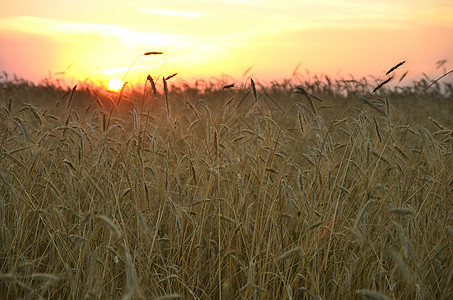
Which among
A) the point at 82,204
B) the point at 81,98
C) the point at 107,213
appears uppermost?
the point at 107,213

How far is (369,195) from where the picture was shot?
2.60 m

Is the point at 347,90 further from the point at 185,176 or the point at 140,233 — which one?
the point at 140,233

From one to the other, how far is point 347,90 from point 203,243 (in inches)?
249

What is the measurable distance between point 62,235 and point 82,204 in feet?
1.76

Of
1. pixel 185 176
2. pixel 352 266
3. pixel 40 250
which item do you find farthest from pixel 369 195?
pixel 40 250

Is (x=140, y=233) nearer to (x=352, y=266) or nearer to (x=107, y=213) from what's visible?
(x=107, y=213)

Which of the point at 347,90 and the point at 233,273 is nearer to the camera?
the point at 233,273

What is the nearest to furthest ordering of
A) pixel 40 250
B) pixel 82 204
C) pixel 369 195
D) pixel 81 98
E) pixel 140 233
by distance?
1. pixel 140 233
2. pixel 369 195
3. pixel 40 250
4. pixel 82 204
5. pixel 81 98

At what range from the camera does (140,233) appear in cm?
225

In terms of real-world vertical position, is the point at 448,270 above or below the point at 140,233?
below

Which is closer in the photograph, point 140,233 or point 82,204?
point 140,233

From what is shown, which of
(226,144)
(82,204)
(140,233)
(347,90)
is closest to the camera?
(140,233)

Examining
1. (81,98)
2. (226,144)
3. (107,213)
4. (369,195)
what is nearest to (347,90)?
(81,98)

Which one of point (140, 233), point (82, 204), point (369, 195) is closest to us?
point (140, 233)
